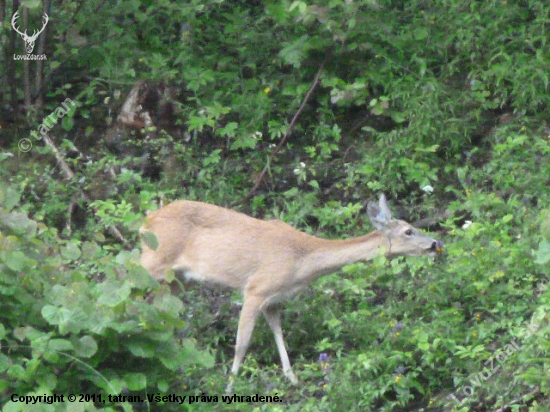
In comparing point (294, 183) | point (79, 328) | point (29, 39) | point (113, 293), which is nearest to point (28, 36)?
point (29, 39)

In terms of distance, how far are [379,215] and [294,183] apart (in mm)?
2652

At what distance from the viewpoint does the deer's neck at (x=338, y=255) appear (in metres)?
8.87

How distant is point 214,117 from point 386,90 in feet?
5.89

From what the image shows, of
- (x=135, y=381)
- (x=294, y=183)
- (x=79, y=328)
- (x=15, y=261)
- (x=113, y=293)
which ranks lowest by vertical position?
(x=294, y=183)

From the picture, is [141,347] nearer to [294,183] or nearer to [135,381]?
[135,381]

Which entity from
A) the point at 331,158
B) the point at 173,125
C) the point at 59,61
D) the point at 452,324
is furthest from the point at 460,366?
the point at 59,61

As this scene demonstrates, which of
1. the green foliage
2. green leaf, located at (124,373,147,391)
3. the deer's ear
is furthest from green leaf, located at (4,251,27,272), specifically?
the deer's ear

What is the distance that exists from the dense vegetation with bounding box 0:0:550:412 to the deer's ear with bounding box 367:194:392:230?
0.40m

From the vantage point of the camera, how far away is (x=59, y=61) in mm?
12711

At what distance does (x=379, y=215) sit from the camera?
354 inches

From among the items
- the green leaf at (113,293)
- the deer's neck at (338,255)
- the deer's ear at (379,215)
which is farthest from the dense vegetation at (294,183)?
the deer's ear at (379,215)

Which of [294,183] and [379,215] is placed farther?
[294,183]

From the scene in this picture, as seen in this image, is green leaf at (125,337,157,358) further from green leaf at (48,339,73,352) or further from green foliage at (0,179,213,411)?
green leaf at (48,339,73,352)

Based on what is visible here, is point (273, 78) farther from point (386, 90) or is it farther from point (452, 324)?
point (452, 324)
